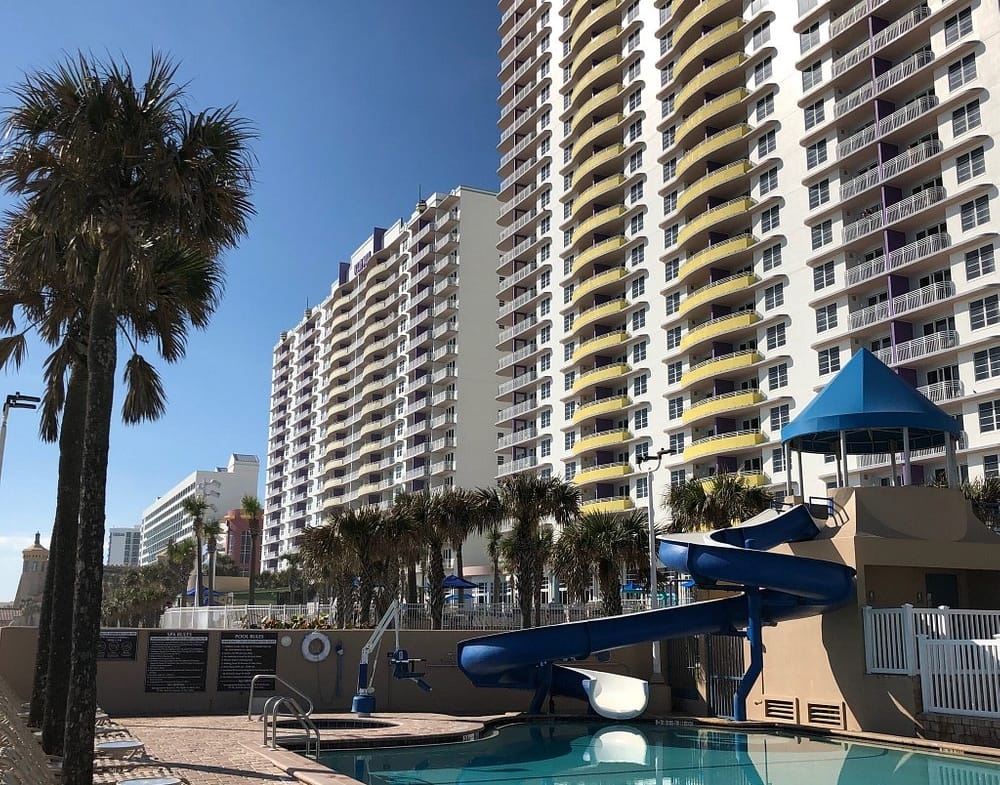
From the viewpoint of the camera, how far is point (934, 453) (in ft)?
160

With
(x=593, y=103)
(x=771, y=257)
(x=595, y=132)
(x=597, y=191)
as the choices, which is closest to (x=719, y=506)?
(x=771, y=257)

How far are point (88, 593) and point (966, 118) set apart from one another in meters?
51.5

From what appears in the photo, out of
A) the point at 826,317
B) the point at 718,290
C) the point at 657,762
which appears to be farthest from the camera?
the point at 718,290

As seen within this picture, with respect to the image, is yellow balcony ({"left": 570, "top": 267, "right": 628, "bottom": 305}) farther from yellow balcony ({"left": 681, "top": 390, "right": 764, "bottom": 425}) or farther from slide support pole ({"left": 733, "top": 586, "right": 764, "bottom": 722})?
slide support pole ({"left": 733, "top": 586, "right": 764, "bottom": 722})

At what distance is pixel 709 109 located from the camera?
6694 cm

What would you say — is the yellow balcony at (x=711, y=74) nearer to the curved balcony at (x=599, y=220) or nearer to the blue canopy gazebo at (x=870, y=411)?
the curved balcony at (x=599, y=220)

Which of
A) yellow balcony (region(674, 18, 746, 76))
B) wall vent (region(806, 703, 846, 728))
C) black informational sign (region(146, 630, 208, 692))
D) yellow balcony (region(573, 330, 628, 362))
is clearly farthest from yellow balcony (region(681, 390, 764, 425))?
black informational sign (region(146, 630, 208, 692))

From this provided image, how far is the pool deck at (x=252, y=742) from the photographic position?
14281mm

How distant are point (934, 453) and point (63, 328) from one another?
141 feet

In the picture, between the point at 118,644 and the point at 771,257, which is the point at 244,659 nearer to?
the point at 118,644

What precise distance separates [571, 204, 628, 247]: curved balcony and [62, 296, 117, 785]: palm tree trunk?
66.8 meters

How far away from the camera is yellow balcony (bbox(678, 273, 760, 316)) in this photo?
204ft

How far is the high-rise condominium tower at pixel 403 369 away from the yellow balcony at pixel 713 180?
35.7 metres

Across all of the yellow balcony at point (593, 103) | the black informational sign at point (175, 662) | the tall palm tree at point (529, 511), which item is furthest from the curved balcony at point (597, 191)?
the black informational sign at point (175, 662)
